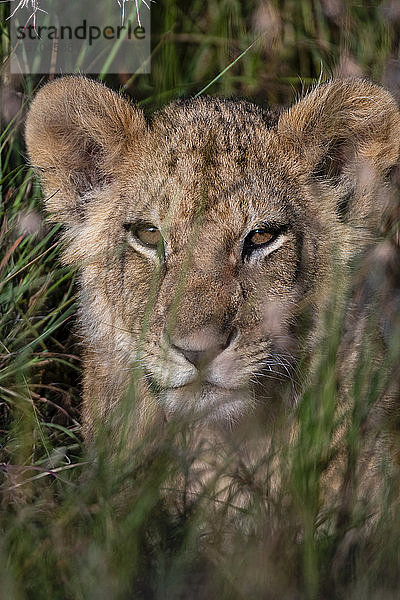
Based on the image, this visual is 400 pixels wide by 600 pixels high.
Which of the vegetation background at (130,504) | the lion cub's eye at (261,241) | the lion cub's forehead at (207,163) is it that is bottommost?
the vegetation background at (130,504)

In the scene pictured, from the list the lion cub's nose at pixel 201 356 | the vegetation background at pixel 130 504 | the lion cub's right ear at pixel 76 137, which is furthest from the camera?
the lion cub's right ear at pixel 76 137

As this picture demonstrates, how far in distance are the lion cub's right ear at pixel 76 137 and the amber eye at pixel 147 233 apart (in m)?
0.33

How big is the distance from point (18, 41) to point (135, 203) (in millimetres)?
1552

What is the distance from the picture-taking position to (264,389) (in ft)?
11.1

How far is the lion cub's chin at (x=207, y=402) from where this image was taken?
304 cm

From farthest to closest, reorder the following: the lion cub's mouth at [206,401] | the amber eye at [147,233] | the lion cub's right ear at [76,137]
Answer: the lion cub's right ear at [76,137]
the amber eye at [147,233]
the lion cub's mouth at [206,401]

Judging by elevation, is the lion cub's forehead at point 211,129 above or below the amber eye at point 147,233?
above

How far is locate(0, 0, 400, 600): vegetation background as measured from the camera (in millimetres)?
2363

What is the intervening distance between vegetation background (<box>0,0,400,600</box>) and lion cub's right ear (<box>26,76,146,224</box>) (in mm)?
229

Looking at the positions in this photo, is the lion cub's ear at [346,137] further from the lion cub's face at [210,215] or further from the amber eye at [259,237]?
the amber eye at [259,237]

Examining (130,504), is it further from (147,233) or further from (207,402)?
(147,233)

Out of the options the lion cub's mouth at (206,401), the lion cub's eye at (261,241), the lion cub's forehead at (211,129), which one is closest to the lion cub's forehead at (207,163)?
the lion cub's forehead at (211,129)

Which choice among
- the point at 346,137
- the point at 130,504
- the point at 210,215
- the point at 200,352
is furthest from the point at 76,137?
the point at 130,504

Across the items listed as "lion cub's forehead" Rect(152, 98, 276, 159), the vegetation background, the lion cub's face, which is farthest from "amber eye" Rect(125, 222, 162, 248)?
the vegetation background
